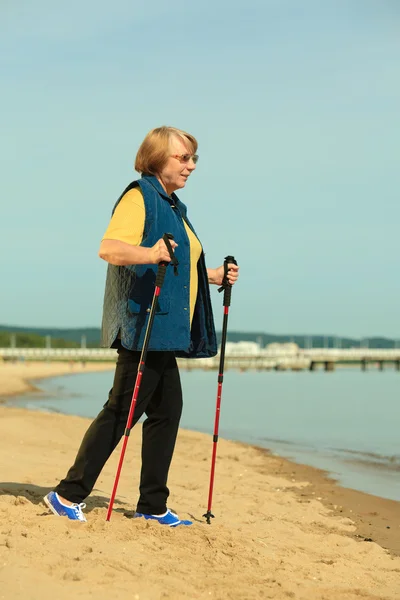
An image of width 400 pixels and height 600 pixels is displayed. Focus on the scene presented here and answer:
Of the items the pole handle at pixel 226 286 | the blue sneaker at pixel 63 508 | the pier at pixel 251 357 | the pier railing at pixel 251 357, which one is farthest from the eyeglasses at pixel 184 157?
the pier railing at pixel 251 357

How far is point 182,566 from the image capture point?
4.19m

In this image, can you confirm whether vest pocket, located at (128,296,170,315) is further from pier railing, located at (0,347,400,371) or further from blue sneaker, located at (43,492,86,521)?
pier railing, located at (0,347,400,371)

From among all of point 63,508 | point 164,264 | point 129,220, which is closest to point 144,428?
point 63,508

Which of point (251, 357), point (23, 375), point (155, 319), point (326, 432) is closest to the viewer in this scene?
point (155, 319)

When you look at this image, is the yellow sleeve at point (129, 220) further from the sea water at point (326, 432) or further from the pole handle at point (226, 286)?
the sea water at point (326, 432)

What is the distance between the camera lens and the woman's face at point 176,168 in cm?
521

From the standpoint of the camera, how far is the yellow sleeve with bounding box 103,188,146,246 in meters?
4.94

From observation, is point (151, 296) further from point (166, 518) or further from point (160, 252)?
point (166, 518)

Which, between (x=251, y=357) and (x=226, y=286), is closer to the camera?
(x=226, y=286)

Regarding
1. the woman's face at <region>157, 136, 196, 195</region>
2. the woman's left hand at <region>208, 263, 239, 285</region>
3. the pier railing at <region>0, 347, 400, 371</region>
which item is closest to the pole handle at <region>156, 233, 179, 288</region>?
the woman's face at <region>157, 136, 196, 195</region>

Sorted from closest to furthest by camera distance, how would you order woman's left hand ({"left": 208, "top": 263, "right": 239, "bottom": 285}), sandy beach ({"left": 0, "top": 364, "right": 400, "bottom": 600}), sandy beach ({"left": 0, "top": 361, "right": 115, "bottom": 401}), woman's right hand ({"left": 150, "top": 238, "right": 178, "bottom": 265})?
1. sandy beach ({"left": 0, "top": 364, "right": 400, "bottom": 600})
2. woman's right hand ({"left": 150, "top": 238, "right": 178, "bottom": 265})
3. woman's left hand ({"left": 208, "top": 263, "right": 239, "bottom": 285})
4. sandy beach ({"left": 0, "top": 361, "right": 115, "bottom": 401})

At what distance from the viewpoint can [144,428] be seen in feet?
17.4

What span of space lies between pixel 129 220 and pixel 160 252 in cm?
34

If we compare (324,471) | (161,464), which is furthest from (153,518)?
(324,471)
